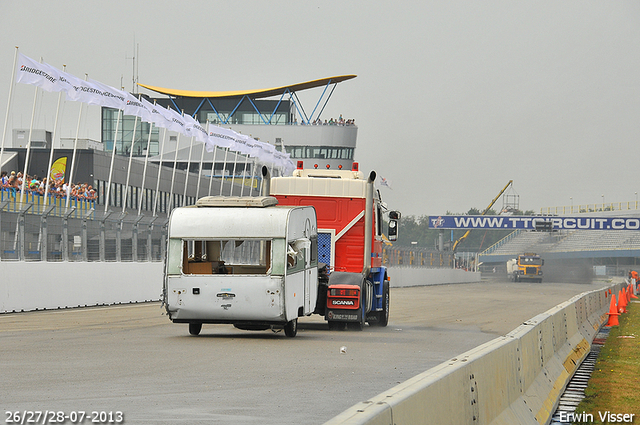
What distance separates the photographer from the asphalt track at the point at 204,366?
8570 millimetres

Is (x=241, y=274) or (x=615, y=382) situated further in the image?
(x=241, y=274)

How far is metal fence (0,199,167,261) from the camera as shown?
2277 cm

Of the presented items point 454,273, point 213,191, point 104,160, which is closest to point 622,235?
point 454,273

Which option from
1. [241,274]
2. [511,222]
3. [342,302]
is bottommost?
[342,302]

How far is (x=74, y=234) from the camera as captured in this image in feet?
84.5

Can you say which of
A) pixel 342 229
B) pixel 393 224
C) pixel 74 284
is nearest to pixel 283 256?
pixel 342 229

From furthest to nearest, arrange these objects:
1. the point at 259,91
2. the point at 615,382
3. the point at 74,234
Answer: the point at 259,91
the point at 74,234
the point at 615,382

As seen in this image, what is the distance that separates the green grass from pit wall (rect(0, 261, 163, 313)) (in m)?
13.8

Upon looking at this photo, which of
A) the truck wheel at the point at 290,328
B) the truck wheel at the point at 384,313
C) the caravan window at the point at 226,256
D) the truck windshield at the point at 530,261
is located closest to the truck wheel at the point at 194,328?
the caravan window at the point at 226,256

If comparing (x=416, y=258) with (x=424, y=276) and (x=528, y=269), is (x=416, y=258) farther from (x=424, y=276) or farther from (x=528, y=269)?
(x=528, y=269)

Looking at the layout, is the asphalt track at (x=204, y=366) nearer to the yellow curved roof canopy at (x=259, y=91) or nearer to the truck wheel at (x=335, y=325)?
the truck wheel at (x=335, y=325)

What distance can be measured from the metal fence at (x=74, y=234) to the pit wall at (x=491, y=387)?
1412cm

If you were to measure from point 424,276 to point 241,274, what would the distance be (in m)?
50.4

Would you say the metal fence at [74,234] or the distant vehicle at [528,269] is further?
the distant vehicle at [528,269]
